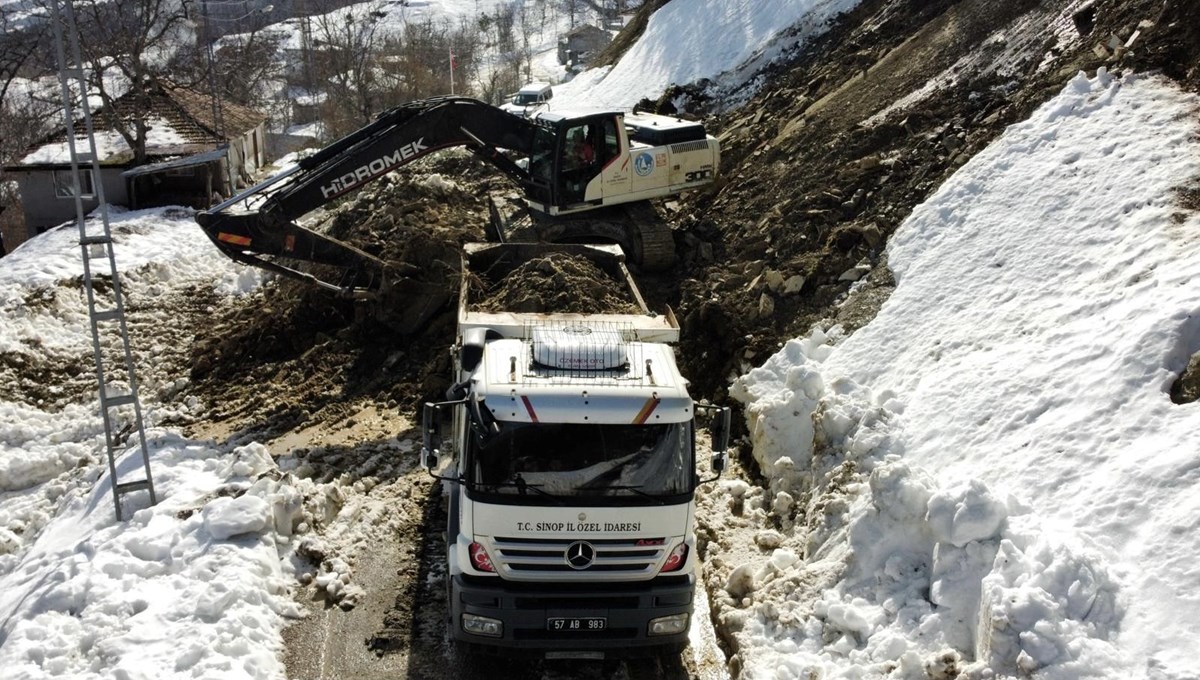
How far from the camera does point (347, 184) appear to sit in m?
14.0

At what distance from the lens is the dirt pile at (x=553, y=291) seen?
1066 centimetres

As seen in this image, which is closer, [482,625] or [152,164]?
[482,625]

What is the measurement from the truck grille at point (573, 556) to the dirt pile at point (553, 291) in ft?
11.9

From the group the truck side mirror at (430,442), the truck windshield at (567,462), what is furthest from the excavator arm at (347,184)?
the truck windshield at (567,462)

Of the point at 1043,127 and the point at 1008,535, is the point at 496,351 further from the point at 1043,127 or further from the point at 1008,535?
the point at 1043,127

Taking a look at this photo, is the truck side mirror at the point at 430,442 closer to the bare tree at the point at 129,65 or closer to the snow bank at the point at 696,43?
the snow bank at the point at 696,43

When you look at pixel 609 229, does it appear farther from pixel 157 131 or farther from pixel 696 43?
pixel 157 131

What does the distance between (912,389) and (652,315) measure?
284 cm

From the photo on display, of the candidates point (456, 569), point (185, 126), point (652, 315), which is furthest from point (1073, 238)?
point (185, 126)

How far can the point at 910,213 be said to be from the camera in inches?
532

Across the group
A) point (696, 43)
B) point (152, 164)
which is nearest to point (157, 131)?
point (152, 164)

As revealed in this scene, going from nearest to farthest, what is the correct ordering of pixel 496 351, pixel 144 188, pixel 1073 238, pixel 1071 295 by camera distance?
pixel 496 351 < pixel 1071 295 < pixel 1073 238 < pixel 144 188

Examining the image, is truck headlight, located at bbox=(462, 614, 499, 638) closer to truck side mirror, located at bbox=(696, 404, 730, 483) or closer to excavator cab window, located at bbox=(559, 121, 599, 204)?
truck side mirror, located at bbox=(696, 404, 730, 483)

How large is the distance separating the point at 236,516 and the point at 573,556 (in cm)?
373
